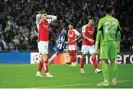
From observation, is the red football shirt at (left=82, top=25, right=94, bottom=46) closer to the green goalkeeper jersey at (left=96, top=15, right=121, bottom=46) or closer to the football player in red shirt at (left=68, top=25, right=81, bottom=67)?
the football player in red shirt at (left=68, top=25, right=81, bottom=67)

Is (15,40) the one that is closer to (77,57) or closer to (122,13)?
(77,57)

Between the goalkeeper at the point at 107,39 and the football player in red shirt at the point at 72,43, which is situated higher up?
the goalkeeper at the point at 107,39

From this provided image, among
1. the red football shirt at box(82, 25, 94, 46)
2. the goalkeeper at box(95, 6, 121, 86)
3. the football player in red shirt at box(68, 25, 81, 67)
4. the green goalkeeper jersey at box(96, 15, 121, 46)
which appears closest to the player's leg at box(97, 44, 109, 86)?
the goalkeeper at box(95, 6, 121, 86)

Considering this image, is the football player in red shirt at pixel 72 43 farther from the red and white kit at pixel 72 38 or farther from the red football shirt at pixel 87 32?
the red football shirt at pixel 87 32

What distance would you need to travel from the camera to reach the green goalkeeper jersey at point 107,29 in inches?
565

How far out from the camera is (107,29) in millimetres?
14414

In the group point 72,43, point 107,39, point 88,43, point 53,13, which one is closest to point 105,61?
point 107,39

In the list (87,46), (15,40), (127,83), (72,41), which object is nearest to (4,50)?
(15,40)

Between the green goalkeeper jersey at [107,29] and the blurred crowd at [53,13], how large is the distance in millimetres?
15632

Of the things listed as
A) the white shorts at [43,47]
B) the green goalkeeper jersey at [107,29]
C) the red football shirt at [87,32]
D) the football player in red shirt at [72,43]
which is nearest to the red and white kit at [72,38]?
the football player in red shirt at [72,43]

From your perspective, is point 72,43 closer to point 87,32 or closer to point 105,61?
point 87,32

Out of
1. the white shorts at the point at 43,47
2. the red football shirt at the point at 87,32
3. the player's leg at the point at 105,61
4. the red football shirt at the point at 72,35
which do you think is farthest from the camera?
the red football shirt at the point at 72,35

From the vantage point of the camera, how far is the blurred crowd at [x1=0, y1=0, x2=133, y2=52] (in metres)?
30.7

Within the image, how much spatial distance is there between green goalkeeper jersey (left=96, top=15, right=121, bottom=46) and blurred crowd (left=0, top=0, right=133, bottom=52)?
615 inches
